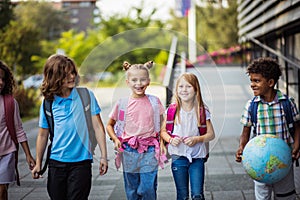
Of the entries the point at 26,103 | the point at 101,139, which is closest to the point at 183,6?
the point at 26,103

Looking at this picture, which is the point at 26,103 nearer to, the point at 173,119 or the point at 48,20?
the point at 173,119

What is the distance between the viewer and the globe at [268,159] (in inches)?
168

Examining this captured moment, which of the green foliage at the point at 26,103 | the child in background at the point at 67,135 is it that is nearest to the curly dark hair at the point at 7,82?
the child in background at the point at 67,135

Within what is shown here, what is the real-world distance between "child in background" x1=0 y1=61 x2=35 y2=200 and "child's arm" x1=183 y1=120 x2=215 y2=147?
1.39 m

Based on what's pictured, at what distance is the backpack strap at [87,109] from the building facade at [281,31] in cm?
520

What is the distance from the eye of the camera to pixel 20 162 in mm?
8789

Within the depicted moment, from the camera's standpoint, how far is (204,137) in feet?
15.2

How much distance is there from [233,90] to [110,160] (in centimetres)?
923

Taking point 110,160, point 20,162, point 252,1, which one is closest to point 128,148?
point 110,160

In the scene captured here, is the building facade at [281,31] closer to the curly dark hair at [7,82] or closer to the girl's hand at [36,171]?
the curly dark hair at [7,82]

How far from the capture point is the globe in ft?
14.0

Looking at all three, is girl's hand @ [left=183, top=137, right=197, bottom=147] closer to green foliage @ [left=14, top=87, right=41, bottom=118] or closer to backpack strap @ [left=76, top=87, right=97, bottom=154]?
backpack strap @ [left=76, top=87, right=97, bottom=154]

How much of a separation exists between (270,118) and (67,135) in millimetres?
1742

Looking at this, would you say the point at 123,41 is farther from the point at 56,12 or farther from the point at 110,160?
the point at 56,12
